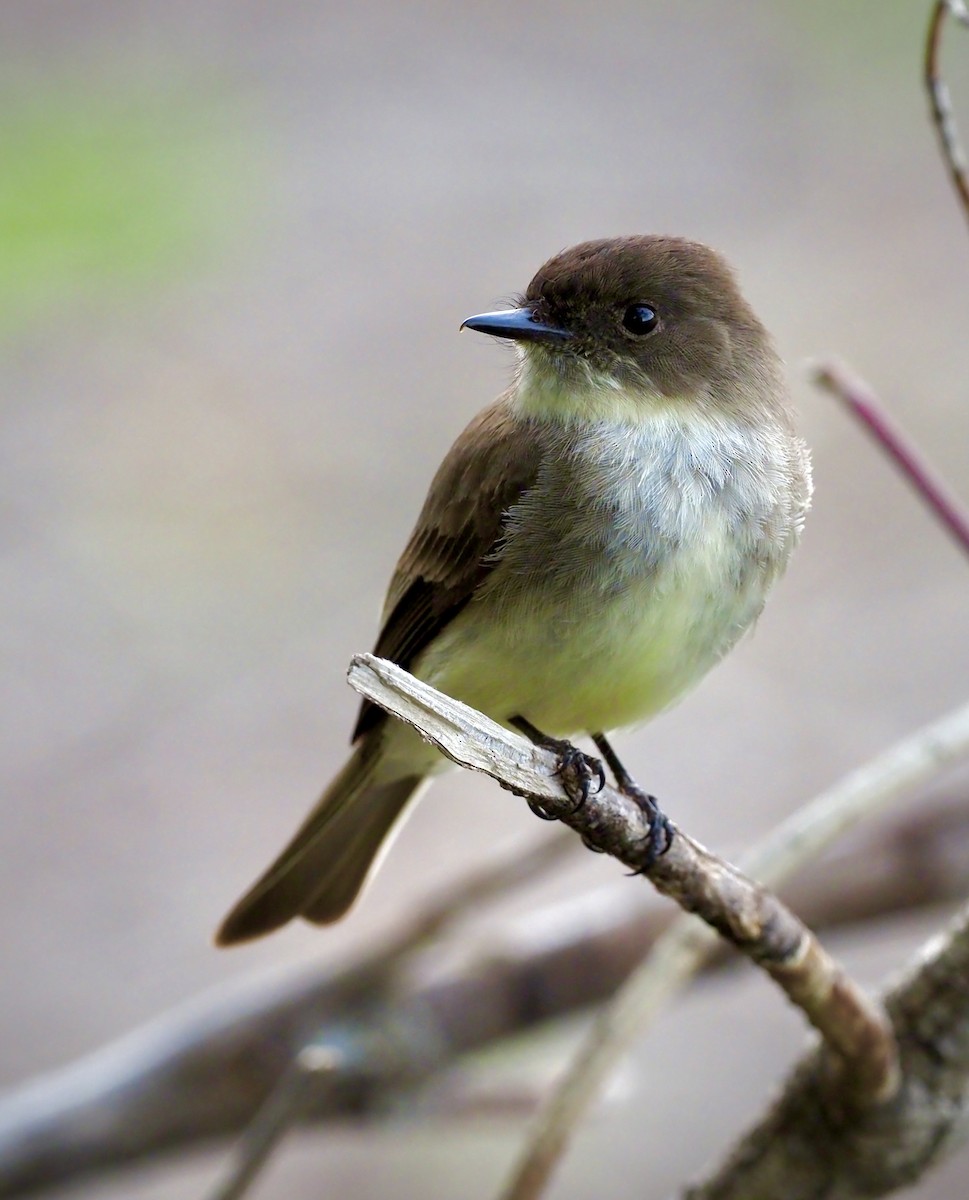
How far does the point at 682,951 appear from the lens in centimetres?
266

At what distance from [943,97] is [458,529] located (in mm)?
997

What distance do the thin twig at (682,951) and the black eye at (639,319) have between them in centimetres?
80

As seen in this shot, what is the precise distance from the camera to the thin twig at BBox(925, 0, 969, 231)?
8.07 feet

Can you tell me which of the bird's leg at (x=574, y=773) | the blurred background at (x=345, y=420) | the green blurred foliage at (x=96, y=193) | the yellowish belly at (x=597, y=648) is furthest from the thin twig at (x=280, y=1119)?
the green blurred foliage at (x=96, y=193)

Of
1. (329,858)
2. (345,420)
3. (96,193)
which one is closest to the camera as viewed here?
(329,858)

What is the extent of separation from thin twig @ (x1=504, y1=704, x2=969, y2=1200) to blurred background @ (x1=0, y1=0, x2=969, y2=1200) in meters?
0.89

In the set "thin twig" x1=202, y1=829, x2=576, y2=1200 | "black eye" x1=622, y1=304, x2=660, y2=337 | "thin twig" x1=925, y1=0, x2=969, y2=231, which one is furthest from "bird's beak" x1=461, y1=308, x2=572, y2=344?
"thin twig" x1=202, y1=829, x2=576, y2=1200

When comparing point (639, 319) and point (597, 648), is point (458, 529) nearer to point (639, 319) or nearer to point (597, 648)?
point (597, 648)

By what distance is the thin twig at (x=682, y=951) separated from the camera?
2580 millimetres

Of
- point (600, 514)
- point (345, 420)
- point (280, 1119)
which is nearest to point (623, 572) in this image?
point (600, 514)

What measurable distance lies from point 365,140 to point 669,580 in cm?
638

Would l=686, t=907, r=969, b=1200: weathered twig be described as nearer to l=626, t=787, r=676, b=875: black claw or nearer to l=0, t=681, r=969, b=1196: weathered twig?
l=626, t=787, r=676, b=875: black claw

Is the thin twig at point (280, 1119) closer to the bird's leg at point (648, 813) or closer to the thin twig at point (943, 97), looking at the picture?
the bird's leg at point (648, 813)

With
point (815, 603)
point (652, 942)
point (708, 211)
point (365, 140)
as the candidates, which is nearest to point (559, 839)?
point (652, 942)
